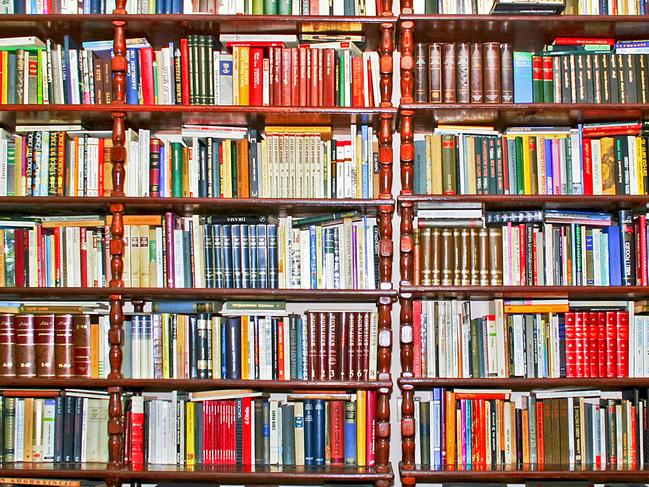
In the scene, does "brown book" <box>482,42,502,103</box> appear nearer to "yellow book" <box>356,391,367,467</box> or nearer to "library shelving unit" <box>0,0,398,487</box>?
"library shelving unit" <box>0,0,398,487</box>

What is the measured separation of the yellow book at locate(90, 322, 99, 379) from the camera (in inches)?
126

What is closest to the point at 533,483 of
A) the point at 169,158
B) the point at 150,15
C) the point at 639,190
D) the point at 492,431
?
the point at 492,431

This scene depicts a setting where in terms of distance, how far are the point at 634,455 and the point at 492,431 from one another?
0.52 metres

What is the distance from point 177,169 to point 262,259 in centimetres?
46

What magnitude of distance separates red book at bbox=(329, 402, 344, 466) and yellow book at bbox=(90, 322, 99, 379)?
88 centimetres

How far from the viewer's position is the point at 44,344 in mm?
3174

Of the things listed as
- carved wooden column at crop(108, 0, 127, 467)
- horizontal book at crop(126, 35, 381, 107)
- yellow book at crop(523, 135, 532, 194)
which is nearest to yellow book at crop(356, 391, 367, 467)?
carved wooden column at crop(108, 0, 127, 467)

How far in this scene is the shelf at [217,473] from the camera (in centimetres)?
302

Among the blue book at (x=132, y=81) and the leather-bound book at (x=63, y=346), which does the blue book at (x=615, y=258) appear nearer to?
the blue book at (x=132, y=81)

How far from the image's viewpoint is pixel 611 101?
3.20 metres

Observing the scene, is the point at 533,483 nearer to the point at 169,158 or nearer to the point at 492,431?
the point at 492,431

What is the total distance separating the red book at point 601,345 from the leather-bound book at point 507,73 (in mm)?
869

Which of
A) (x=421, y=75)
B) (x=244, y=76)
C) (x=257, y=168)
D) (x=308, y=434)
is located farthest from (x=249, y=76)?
(x=308, y=434)

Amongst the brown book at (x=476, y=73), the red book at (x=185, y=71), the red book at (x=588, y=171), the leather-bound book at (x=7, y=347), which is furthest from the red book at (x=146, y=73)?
the red book at (x=588, y=171)
